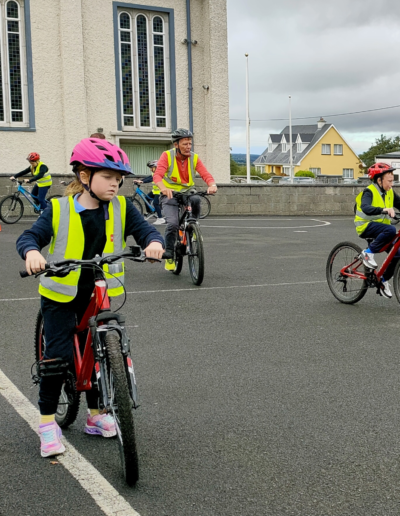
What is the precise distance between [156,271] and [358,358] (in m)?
5.37

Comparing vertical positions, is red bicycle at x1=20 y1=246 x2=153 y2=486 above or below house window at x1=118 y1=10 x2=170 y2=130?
below

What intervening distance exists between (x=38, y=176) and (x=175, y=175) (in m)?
8.81

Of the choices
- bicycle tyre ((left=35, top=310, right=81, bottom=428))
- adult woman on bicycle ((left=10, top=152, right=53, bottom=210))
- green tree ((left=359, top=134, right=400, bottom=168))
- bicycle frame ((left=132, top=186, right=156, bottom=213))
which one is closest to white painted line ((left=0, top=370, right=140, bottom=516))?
bicycle tyre ((left=35, top=310, right=81, bottom=428))

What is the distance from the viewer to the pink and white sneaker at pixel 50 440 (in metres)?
3.76

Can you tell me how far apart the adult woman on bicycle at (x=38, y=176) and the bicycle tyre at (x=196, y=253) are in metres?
9.05

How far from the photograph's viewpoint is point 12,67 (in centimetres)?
2698

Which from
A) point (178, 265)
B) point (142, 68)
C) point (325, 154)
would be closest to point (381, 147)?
point (325, 154)

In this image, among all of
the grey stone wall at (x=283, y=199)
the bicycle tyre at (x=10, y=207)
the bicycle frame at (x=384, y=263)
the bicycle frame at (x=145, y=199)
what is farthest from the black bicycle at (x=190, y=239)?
the grey stone wall at (x=283, y=199)

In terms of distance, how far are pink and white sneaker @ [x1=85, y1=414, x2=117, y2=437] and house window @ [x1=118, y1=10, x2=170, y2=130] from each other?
2583cm

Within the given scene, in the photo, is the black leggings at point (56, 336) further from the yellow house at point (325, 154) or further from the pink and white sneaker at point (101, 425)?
the yellow house at point (325, 154)

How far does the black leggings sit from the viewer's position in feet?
12.4

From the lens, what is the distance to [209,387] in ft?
16.4

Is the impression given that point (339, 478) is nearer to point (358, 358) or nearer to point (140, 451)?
point (140, 451)

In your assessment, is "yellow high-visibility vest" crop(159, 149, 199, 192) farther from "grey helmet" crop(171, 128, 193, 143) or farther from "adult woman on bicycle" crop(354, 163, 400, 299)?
"adult woman on bicycle" crop(354, 163, 400, 299)
